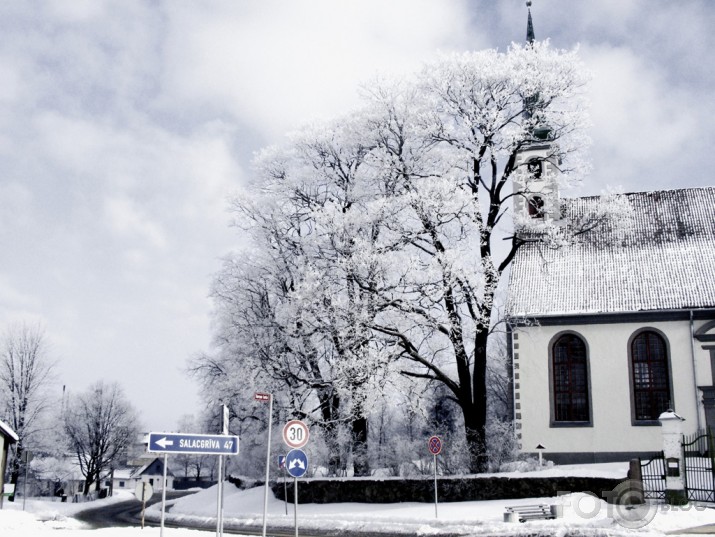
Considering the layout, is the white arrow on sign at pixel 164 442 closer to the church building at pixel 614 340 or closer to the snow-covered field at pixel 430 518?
the snow-covered field at pixel 430 518

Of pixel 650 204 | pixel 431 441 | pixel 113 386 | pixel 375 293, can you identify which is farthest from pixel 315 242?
pixel 113 386

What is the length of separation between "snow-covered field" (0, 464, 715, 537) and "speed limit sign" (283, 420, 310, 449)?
18.7 feet

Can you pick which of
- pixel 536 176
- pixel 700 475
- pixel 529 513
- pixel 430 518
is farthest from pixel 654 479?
pixel 536 176

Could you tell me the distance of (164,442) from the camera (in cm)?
1313

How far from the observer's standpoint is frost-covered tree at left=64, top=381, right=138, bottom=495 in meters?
72.6

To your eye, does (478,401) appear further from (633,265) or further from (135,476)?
(135,476)

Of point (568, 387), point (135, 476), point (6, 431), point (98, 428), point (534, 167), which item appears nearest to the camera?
point (534, 167)

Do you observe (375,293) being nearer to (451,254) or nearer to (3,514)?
(451,254)

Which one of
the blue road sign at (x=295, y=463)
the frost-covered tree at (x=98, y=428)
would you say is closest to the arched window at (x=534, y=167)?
the blue road sign at (x=295, y=463)

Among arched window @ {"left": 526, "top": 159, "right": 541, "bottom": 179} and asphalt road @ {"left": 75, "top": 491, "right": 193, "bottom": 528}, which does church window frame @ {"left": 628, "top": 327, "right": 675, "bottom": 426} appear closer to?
arched window @ {"left": 526, "top": 159, "right": 541, "bottom": 179}

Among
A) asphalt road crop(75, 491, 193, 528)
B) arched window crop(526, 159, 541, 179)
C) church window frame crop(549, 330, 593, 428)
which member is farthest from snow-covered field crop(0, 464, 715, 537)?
arched window crop(526, 159, 541, 179)

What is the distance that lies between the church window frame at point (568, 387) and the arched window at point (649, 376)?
1.72 meters

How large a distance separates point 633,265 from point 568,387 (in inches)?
231

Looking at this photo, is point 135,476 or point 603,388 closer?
point 603,388
